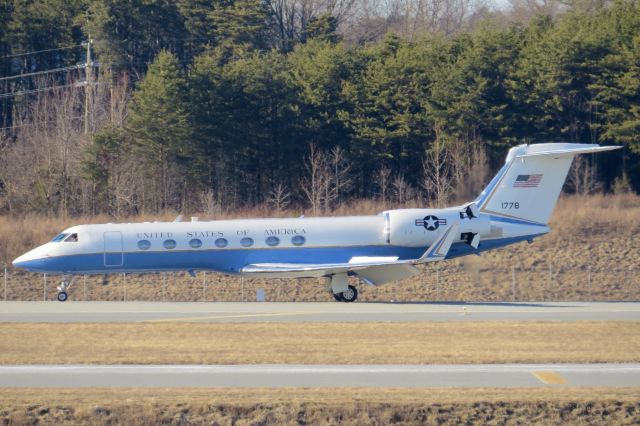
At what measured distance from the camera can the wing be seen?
106ft

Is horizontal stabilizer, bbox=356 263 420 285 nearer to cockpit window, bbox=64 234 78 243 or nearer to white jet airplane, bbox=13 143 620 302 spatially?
white jet airplane, bbox=13 143 620 302

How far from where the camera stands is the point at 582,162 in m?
56.9

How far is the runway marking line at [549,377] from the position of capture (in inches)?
697

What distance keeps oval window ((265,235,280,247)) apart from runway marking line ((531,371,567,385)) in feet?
55.0

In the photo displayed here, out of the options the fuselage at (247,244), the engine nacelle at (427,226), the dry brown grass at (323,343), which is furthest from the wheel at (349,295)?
the dry brown grass at (323,343)

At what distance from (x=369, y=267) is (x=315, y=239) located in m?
2.25

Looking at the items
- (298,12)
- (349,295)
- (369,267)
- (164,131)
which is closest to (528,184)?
(369,267)

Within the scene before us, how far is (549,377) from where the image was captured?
1814 centimetres

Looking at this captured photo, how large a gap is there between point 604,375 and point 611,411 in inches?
101

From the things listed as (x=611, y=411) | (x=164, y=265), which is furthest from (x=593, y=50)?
(x=611, y=411)

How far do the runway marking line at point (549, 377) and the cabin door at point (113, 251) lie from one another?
18849 millimetres

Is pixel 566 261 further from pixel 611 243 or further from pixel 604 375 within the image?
pixel 604 375

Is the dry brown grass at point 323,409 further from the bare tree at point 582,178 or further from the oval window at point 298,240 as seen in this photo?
the bare tree at point 582,178

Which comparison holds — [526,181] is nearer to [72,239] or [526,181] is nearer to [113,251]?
[113,251]
